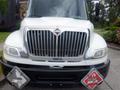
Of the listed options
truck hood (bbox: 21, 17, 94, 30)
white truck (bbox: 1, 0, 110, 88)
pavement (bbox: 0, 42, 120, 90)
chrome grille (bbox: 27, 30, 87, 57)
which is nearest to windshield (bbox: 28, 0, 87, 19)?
truck hood (bbox: 21, 17, 94, 30)

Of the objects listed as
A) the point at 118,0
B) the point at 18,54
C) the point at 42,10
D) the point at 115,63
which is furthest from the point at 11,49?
the point at 118,0

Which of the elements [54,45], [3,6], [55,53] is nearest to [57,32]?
[54,45]

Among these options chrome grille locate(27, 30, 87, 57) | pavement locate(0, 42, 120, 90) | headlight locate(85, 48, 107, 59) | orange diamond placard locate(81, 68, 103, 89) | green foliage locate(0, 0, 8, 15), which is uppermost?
chrome grille locate(27, 30, 87, 57)

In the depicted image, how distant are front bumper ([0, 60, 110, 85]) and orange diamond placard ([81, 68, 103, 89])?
87 millimetres

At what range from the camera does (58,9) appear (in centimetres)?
733

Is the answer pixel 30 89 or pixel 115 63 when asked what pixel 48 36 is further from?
pixel 115 63

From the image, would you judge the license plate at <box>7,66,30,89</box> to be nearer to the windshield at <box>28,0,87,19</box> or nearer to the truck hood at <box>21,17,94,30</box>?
the truck hood at <box>21,17,94,30</box>

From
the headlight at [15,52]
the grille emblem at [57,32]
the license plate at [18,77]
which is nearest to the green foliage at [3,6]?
the headlight at [15,52]

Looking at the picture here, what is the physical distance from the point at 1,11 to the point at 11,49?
18403 mm

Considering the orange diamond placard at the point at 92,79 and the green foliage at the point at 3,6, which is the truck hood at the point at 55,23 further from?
the green foliage at the point at 3,6

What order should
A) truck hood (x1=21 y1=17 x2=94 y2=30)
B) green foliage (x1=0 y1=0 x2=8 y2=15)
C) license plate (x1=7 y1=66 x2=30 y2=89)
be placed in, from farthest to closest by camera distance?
green foliage (x1=0 y1=0 x2=8 y2=15), truck hood (x1=21 y1=17 x2=94 y2=30), license plate (x1=7 y1=66 x2=30 y2=89)

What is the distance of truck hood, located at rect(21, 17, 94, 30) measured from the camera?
6.19 metres

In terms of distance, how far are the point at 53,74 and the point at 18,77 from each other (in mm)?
626

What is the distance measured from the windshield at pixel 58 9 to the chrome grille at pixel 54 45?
139cm
